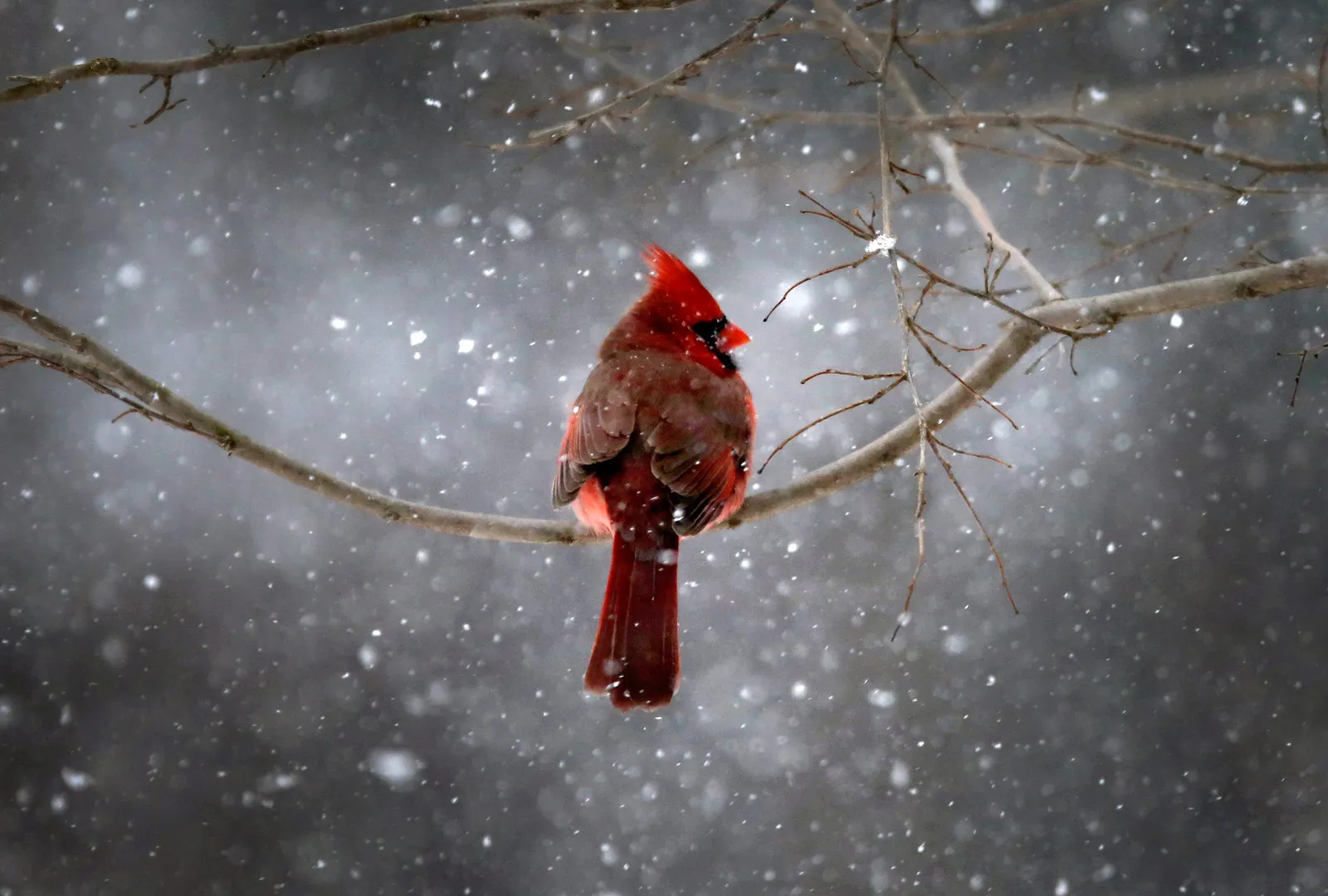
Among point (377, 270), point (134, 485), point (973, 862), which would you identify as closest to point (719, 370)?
point (377, 270)

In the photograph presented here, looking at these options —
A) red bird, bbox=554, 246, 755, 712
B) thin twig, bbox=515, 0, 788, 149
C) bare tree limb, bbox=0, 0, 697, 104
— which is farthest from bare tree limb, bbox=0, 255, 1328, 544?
thin twig, bbox=515, 0, 788, 149

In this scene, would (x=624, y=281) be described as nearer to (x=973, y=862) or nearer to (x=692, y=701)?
(x=692, y=701)

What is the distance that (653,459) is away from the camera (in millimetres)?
2465

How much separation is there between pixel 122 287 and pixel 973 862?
16.0 ft

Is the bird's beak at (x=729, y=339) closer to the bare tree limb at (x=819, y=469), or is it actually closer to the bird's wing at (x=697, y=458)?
the bird's wing at (x=697, y=458)

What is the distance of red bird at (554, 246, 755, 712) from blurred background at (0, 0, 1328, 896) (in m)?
2.06

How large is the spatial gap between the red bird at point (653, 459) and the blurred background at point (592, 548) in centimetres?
206

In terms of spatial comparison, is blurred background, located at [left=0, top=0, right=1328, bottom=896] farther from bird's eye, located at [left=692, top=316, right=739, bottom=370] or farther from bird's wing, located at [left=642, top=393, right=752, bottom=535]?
bird's wing, located at [left=642, top=393, right=752, bottom=535]

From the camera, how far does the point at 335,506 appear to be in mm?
5738

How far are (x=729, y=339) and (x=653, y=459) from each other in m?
0.54

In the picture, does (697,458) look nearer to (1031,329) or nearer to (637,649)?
(637,649)

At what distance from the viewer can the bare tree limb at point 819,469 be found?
186 cm

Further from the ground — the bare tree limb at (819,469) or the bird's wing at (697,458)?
the bird's wing at (697,458)

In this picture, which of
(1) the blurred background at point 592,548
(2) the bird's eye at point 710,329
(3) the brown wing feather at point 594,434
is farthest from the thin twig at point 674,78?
(1) the blurred background at point 592,548
